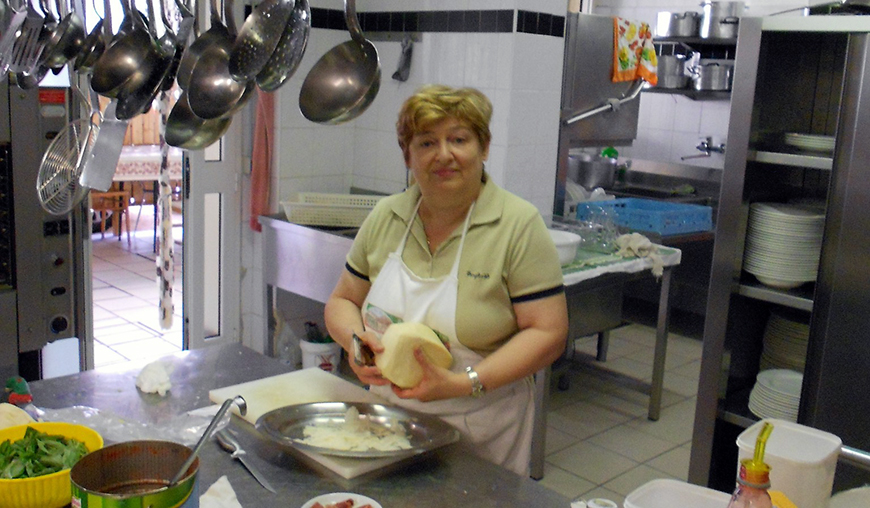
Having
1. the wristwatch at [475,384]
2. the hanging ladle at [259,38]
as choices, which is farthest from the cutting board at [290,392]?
the hanging ladle at [259,38]

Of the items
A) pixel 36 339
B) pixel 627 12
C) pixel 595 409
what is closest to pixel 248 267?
pixel 36 339

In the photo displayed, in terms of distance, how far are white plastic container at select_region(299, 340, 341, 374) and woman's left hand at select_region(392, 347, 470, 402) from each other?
7.05 ft

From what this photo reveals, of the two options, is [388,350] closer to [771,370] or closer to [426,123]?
[426,123]

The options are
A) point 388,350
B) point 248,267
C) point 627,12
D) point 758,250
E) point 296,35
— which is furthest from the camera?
point 627,12

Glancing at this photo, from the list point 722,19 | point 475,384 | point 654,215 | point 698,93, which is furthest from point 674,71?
point 475,384

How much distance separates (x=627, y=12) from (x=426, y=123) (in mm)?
4816

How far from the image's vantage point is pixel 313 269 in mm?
3621

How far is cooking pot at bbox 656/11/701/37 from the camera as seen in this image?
5484 mm

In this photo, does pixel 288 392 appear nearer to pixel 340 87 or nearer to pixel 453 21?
pixel 340 87

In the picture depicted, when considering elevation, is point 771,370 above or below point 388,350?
below

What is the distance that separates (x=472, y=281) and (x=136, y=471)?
892 mm

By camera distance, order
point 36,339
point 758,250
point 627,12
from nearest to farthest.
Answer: point 758,250 < point 36,339 < point 627,12

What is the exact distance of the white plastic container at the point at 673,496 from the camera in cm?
120

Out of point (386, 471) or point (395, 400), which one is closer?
point (386, 471)
